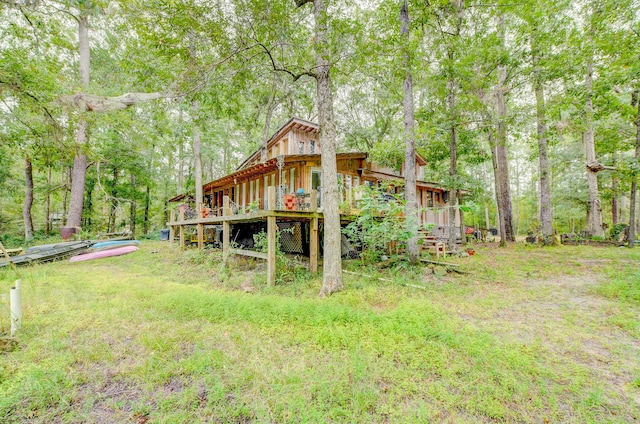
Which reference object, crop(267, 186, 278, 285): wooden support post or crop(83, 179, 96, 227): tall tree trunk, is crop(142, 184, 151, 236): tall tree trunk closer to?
crop(83, 179, 96, 227): tall tree trunk

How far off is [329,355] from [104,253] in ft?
39.0

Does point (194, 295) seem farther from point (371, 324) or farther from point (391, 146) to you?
point (391, 146)

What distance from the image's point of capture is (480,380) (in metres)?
2.56

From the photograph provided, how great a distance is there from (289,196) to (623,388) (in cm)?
643

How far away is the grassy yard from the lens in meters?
2.22

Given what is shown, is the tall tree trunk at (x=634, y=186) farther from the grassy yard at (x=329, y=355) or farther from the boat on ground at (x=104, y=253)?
the boat on ground at (x=104, y=253)

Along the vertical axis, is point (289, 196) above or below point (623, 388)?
above

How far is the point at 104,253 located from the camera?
10.7 m

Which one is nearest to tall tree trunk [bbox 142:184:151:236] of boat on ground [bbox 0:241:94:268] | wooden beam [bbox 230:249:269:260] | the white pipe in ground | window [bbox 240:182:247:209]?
boat on ground [bbox 0:241:94:268]

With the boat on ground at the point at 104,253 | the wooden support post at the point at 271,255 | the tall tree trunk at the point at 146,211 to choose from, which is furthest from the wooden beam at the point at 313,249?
the tall tree trunk at the point at 146,211

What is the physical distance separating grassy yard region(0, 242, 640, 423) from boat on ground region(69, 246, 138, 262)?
5034 millimetres

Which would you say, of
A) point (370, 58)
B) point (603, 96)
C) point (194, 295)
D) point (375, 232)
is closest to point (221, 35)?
point (370, 58)

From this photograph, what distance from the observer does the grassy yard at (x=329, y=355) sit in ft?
Result: 7.29

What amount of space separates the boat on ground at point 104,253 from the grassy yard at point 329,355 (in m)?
5.03
